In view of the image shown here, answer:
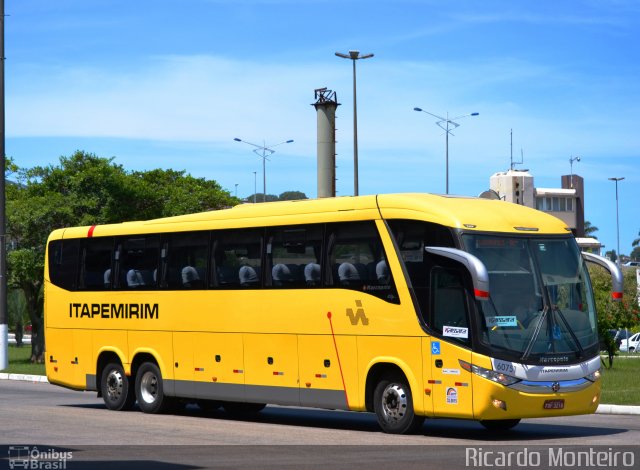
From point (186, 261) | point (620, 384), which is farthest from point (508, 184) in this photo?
point (186, 261)

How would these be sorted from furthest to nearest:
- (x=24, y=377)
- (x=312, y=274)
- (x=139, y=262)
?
(x=24, y=377) < (x=139, y=262) < (x=312, y=274)

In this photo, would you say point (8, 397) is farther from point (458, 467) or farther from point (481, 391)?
point (458, 467)

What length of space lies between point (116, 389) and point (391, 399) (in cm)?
725

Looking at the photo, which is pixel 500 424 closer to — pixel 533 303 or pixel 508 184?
pixel 533 303

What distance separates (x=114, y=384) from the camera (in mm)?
22703

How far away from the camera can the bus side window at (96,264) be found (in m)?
23.0

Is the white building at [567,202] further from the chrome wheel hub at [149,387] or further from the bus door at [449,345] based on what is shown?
the bus door at [449,345]

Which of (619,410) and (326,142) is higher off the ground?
(326,142)

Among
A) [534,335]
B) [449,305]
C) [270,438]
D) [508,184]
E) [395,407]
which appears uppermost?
[508,184]

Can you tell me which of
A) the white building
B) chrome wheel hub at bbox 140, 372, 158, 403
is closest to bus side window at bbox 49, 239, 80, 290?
chrome wheel hub at bbox 140, 372, 158, 403

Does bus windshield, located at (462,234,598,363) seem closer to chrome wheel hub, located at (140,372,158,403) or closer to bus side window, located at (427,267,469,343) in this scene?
bus side window, located at (427,267,469,343)

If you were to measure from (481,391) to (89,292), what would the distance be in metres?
9.94

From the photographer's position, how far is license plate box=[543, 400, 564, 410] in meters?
16.1

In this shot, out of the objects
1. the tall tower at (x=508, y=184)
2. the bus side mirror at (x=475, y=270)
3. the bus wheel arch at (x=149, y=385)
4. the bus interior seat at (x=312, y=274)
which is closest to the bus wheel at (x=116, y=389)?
the bus wheel arch at (x=149, y=385)
